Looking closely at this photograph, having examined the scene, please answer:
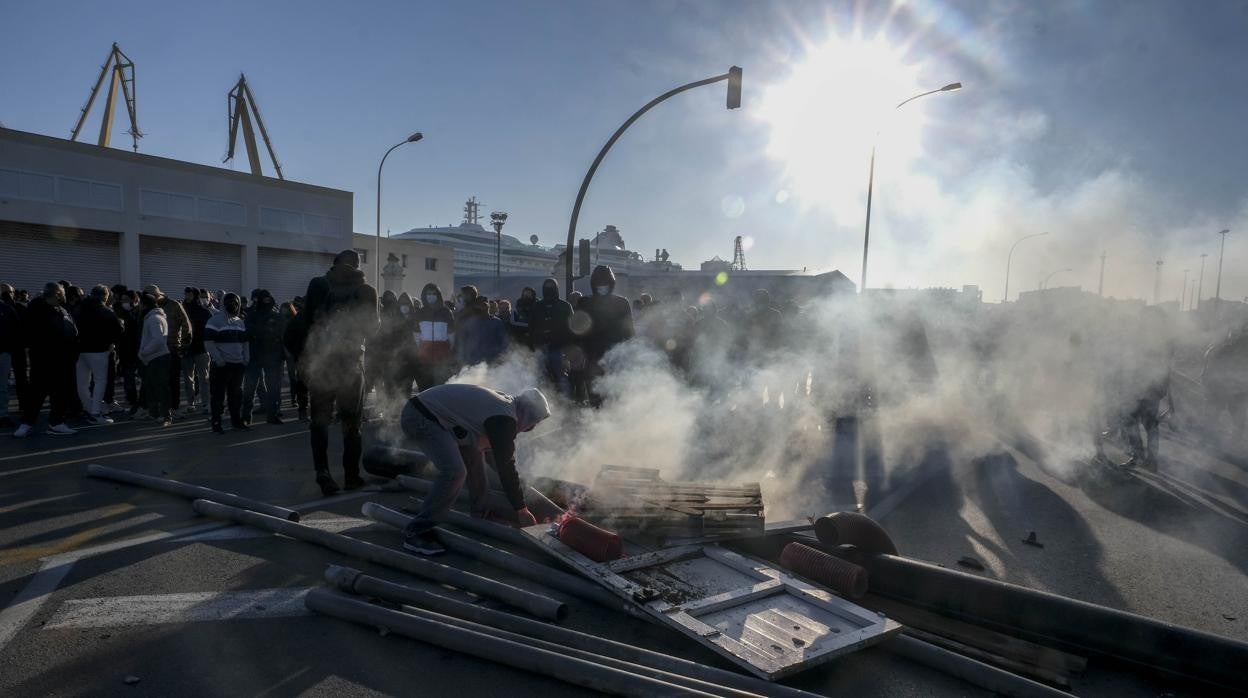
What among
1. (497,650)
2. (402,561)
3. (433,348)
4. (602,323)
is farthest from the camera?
(433,348)

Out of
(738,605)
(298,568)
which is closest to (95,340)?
(298,568)

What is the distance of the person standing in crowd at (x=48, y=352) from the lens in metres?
7.67

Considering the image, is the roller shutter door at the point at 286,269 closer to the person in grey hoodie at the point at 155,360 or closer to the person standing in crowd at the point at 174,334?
the person standing in crowd at the point at 174,334

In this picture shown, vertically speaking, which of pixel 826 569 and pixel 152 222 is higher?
pixel 152 222

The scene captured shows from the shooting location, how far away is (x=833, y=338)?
11664mm

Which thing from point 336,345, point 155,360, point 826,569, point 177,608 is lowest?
point 177,608

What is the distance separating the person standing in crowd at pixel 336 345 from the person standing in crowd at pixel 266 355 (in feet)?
11.3

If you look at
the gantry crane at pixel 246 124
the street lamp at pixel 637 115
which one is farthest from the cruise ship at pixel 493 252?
the street lamp at pixel 637 115

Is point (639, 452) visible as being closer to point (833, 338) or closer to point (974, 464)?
point (974, 464)

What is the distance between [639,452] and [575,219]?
6399mm

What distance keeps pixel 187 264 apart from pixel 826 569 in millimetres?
26374

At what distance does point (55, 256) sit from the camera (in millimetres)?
21078

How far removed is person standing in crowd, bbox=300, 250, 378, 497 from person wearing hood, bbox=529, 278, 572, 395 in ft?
8.86

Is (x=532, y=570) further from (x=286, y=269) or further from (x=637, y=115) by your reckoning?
(x=286, y=269)
